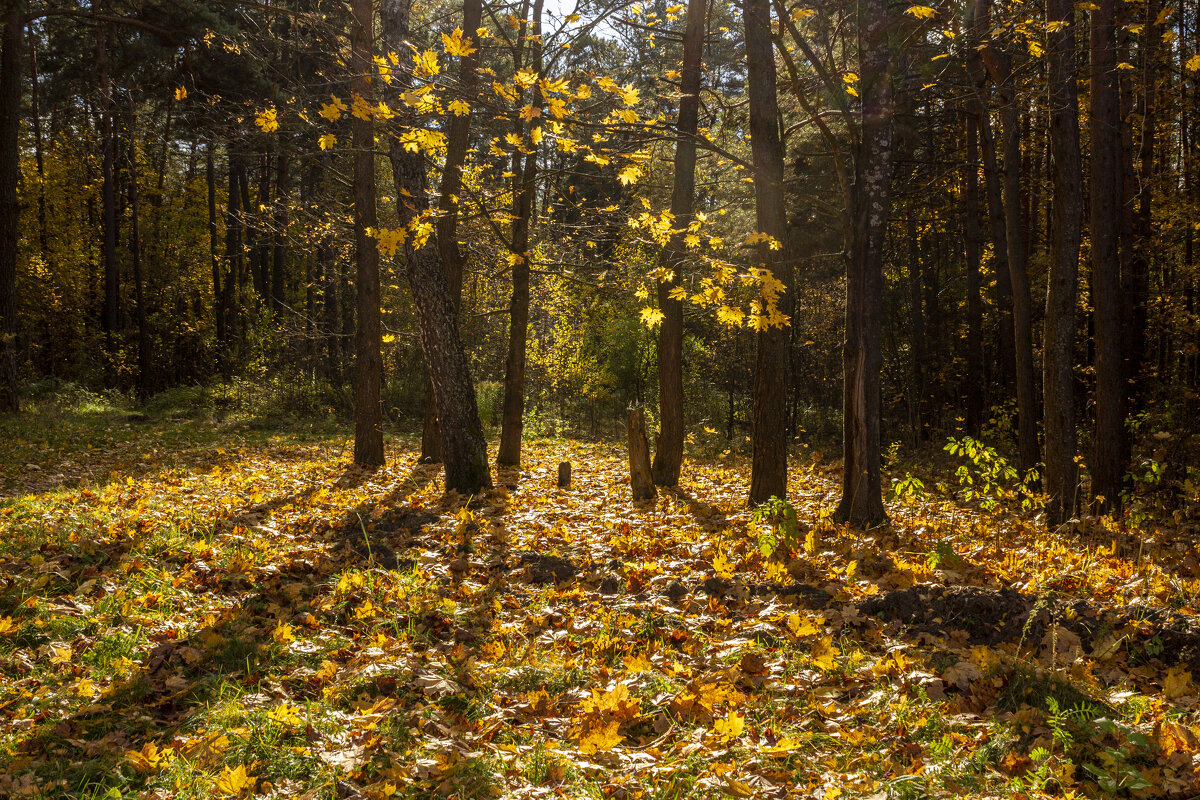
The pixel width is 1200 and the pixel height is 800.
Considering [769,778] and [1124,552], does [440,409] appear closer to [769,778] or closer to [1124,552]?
[769,778]

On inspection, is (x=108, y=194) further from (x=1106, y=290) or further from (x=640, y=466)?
(x=1106, y=290)

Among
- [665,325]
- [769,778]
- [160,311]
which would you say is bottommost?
[769,778]

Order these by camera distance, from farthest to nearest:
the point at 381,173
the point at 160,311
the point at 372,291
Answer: the point at 160,311 < the point at 381,173 < the point at 372,291

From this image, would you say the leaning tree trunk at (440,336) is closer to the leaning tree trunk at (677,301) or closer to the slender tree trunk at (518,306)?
the slender tree trunk at (518,306)

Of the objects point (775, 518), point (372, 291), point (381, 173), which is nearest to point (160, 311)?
point (381, 173)

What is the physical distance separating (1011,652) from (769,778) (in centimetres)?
188

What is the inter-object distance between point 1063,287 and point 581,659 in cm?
693

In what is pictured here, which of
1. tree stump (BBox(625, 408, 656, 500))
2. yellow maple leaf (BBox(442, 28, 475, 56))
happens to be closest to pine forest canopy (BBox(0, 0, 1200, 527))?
yellow maple leaf (BBox(442, 28, 475, 56))

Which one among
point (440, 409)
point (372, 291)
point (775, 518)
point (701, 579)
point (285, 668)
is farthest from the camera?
point (372, 291)

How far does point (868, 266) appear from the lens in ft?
21.7

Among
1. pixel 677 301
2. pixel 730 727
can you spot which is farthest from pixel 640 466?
pixel 730 727

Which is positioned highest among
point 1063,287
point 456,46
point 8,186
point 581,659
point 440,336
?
point 8,186

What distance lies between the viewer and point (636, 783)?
278 centimetres

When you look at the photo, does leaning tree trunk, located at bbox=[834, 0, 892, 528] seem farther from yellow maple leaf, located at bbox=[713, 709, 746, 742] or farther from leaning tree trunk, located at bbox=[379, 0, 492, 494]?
leaning tree trunk, located at bbox=[379, 0, 492, 494]
